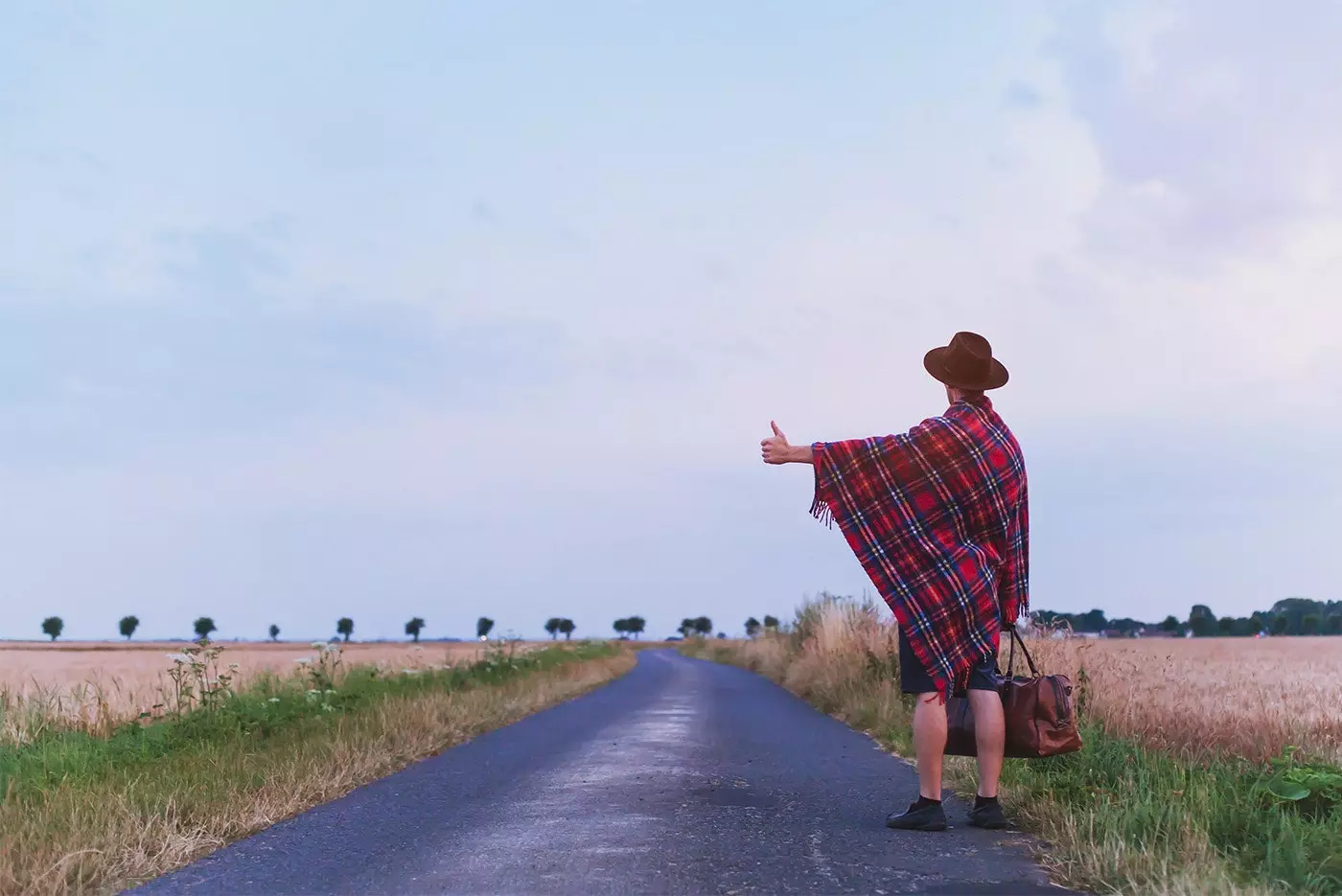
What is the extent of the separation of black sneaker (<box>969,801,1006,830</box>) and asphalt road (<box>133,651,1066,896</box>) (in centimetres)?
7

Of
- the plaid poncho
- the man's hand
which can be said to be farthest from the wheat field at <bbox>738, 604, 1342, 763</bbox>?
the man's hand

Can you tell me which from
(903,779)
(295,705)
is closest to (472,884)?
(903,779)

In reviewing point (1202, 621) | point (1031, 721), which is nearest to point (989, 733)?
point (1031, 721)

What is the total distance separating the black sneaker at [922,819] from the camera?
516cm

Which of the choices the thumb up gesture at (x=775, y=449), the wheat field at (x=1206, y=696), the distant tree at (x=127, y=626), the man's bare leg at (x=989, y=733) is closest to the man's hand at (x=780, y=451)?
the thumb up gesture at (x=775, y=449)

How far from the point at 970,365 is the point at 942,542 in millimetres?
910

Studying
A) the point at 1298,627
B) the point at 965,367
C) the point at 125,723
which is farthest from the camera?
the point at 1298,627

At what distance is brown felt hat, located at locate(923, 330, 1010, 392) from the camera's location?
18.2 ft

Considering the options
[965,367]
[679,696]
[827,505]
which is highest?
[965,367]

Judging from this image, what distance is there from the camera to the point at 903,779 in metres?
7.24

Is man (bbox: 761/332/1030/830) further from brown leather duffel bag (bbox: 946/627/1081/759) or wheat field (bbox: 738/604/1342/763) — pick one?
wheat field (bbox: 738/604/1342/763)

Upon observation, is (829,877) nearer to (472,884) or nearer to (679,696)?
(472,884)

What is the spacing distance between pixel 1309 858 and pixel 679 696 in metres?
13.8

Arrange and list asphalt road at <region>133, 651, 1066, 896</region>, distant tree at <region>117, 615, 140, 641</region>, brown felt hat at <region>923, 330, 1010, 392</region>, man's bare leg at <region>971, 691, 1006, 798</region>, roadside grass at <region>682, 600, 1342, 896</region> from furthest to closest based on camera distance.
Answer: distant tree at <region>117, 615, 140, 641</region> < brown felt hat at <region>923, 330, 1010, 392</region> < man's bare leg at <region>971, 691, 1006, 798</region> < asphalt road at <region>133, 651, 1066, 896</region> < roadside grass at <region>682, 600, 1342, 896</region>
